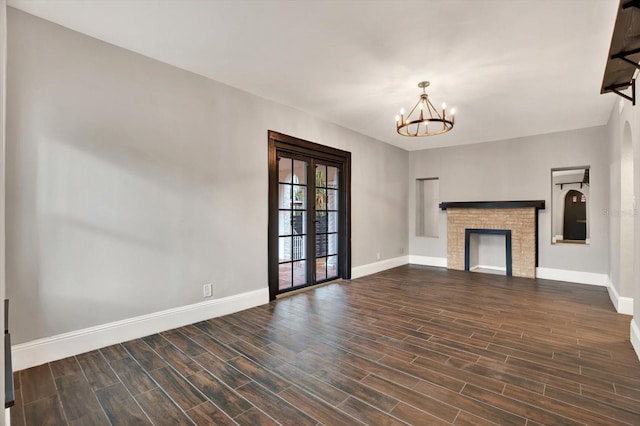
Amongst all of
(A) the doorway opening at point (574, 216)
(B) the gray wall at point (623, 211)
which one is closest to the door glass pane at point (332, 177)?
(B) the gray wall at point (623, 211)

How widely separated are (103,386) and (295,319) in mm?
1782

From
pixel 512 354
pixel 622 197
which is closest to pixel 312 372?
pixel 512 354

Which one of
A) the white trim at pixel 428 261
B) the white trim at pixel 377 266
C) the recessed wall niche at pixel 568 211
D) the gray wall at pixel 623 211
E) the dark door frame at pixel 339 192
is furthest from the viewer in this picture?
the recessed wall niche at pixel 568 211

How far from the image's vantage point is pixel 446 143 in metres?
6.61

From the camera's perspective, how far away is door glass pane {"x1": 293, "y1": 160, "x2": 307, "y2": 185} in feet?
15.6

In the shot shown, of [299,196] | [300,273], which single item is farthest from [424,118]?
[300,273]

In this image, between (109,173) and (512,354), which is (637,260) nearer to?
(512,354)

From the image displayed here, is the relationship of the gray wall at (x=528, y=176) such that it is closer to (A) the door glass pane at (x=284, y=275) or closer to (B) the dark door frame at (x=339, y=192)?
(B) the dark door frame at (x=339, y=192)

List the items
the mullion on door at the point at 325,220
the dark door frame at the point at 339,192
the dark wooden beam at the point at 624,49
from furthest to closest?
the mullion on door at the point at 325,220, the dark door frame at the point at 339,192, the dark wooden beam at the point at 624,49

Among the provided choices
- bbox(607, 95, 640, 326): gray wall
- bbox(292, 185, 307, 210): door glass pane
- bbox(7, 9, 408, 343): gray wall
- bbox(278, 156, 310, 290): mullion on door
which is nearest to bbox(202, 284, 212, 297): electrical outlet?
bbox(7, 9, 408, 343): gray wall

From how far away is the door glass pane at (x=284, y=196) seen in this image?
4492 millimetres

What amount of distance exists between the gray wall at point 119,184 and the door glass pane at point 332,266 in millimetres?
1505

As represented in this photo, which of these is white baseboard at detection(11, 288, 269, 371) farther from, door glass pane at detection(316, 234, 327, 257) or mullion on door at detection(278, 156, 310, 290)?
door glass pane at detection(316, 234, 327, 257)

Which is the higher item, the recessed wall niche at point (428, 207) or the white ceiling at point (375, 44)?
the white ceiling at point (375, 44)
